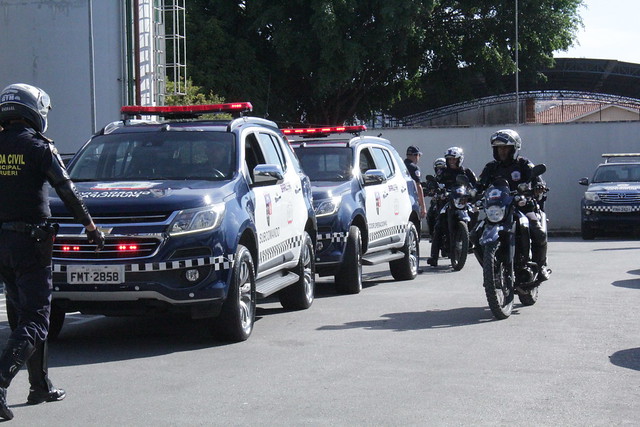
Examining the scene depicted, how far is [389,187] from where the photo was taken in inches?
591

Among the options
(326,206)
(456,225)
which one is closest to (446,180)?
(456,225)

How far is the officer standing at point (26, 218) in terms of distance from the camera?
6.52 m

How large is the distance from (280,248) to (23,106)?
171 inches

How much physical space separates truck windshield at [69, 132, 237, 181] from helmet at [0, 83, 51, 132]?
292 cm

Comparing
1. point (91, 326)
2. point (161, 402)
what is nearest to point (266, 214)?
point (91, 326)

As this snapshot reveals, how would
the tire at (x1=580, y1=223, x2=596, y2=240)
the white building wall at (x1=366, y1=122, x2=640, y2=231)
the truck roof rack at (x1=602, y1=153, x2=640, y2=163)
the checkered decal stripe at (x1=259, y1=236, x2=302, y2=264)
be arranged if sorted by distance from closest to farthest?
the checkered decal stripe at (x1=259, y1=236, x2=302, y2=264) < the tire at (x1=580, y1=223, x2=596, y2=240) < the truck roof rack at (x1=602, y1=153, x2=640, y2=163) < the white building wall at (x1=366, y1=122, x2=640, y2=231)

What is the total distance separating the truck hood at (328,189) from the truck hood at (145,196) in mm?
3706

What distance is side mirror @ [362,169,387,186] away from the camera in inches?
538

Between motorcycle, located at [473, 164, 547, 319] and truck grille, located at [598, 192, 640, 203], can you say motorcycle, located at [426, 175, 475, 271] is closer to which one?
motorcycle, located at [473, 164, 547, 319]

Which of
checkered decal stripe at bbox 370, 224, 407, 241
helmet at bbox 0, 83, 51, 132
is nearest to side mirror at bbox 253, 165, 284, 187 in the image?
helmet at bbox 0, 83, 51, 132

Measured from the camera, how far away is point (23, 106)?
6711 millimetres

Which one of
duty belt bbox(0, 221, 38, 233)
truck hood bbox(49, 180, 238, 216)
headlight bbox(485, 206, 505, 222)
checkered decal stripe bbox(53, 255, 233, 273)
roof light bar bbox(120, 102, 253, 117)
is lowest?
checkered decal stripe bbox(53, 255, 233, 273)

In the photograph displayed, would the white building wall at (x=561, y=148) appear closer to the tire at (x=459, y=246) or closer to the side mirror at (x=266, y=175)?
the tire at (x=459, y=246)

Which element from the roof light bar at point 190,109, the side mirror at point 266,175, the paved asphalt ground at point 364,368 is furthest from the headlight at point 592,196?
the side mirror at point 266,175
